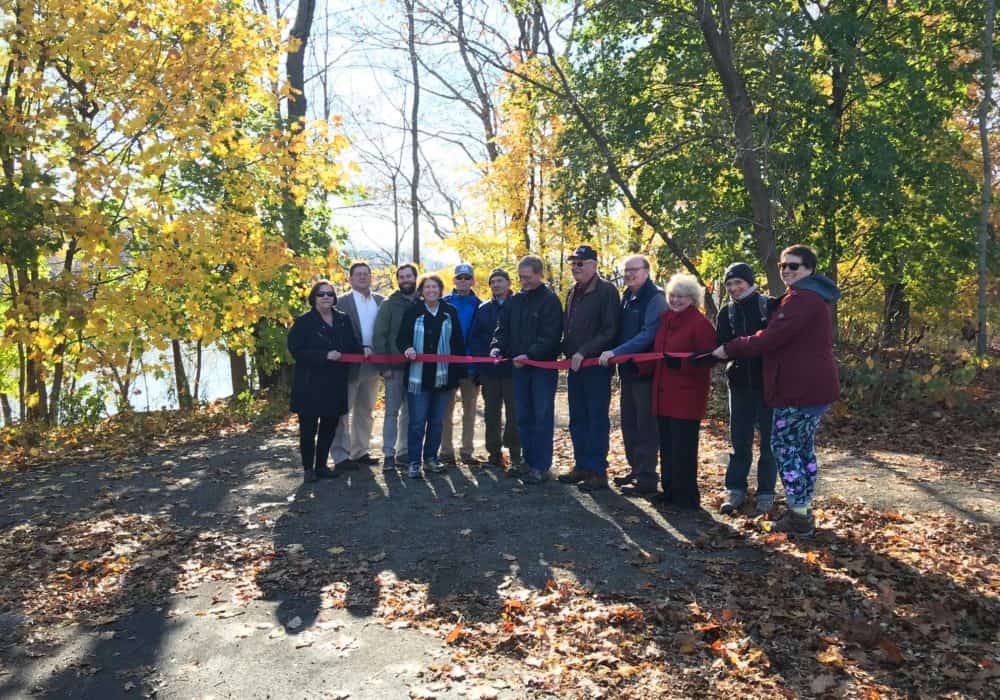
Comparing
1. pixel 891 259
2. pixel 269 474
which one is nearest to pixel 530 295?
pixel 269 474

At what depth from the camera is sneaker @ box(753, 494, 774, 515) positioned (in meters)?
6.40

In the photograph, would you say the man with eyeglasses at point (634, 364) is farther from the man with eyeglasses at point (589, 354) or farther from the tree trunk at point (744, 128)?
the tree trunk at point (744, 128)

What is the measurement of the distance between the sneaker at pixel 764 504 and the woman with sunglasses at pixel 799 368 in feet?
1.65

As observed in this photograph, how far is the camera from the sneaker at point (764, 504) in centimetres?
640

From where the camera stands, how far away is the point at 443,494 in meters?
7.35

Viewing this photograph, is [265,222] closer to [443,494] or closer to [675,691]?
[443,494]

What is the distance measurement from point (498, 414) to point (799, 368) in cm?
371

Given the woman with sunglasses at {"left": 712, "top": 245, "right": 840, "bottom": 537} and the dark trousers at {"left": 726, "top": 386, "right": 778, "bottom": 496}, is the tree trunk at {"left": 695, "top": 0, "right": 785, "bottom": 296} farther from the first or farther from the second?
the woman with sunglasses at {"left": 712, "top": 245, "right": 840, "bottom": 537}

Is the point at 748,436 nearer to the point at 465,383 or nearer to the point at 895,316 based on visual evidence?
the point at 465,383

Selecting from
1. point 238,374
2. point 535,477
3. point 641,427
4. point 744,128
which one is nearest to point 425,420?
point 535,477

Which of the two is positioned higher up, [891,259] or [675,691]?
[891,259]

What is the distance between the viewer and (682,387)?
6.51 m

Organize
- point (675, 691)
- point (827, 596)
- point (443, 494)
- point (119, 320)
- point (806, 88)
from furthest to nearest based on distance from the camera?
1. point (806, 88)
2. point (119, 320)
3. point (443, 494)
4. point (827, 596)
5. point (675, 691)

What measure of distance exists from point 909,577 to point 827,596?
75 centimetres
